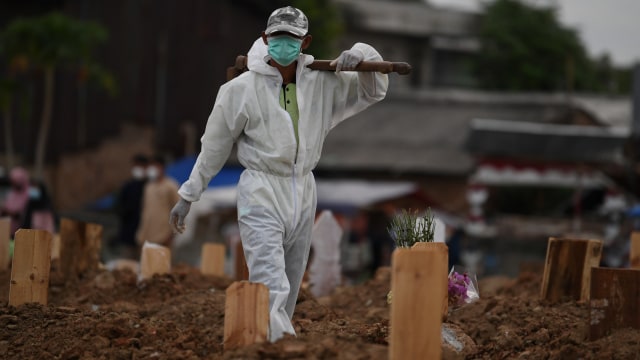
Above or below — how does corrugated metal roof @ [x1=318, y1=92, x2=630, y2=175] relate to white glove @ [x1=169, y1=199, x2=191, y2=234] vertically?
above

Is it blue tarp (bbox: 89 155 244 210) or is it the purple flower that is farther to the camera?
blue tarp (bbox: 89 155 244 210)

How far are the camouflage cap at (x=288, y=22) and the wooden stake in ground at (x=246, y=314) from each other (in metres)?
1.78

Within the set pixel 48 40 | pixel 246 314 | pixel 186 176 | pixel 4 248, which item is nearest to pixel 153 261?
pixel 4 248

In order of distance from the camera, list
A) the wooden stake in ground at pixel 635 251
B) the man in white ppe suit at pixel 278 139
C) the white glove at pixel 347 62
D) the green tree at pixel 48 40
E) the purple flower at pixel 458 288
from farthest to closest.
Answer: the green tree at pixel 48 40 → the wooden stake in ground at pixel 635 251 → the purple flower at pixel 458 288 → the white glove at pixel 347 62 → the man in white ppe suit at pixel 278 139

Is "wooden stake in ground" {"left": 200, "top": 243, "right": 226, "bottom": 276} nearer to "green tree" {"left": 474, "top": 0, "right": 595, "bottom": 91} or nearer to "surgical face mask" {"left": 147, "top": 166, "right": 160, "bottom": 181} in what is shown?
"surgical face mask" {"left": 147, "top": 166, "right": 160, "bottom": 181}

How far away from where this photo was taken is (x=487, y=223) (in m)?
33.9

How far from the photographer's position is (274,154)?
8.05 meters

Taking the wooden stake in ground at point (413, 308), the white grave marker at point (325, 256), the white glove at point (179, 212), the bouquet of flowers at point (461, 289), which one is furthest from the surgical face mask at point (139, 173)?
the wooden stake in ground at point (413, 308)

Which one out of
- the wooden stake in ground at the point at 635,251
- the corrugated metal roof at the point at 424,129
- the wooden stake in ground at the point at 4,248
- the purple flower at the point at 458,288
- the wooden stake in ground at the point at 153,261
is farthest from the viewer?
the corrugated metal roof at the point at 424,129

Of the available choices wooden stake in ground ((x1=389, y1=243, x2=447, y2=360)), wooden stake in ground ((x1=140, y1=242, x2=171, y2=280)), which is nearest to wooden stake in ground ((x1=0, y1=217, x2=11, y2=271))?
wooden stake in ground ((x1=140, y1=242, x2=171, y2=280))

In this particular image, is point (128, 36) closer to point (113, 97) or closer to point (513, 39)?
point (113, 97)

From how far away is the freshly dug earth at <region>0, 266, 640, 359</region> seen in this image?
24.9 feet

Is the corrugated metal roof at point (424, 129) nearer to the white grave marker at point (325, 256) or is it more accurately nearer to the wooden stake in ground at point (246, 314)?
the white grave marker at point (325, 256)

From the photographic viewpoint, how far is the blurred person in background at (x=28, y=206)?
54.5 feet
